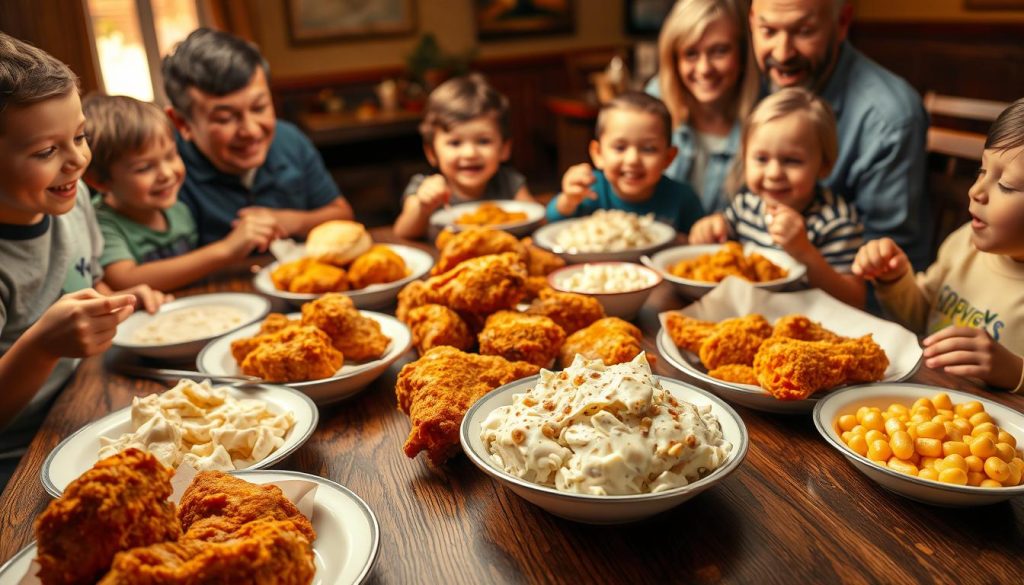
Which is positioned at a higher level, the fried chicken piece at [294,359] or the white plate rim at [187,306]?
the fried chicken piece at [294,359]

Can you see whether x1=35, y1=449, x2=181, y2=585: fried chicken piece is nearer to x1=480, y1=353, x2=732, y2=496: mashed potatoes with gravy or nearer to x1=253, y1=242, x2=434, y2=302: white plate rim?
x1=480, y1=353, x2=732, y2=496: mashed potatoes with gravy

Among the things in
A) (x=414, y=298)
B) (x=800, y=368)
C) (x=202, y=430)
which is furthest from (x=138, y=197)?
(x=800, y=368)

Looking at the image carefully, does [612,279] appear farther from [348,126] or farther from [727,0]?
[348,126]

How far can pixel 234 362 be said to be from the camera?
5.71ft

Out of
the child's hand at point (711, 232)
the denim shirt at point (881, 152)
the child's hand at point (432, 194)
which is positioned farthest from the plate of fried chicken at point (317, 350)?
the denim shirt at point (881, 152)

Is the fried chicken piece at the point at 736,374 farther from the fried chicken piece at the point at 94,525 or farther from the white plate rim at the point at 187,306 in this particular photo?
the white plate rim at the point at 187,306

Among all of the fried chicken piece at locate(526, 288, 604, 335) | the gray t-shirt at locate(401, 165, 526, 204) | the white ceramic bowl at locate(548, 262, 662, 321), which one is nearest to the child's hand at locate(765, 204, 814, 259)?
the white ceramic bowl at locate(548, 262, 662, 321)

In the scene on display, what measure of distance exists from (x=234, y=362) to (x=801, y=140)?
1.89 m

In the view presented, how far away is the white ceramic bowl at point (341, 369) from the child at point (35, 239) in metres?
0.22

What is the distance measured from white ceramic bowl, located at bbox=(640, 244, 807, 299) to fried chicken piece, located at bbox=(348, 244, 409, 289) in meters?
0.75

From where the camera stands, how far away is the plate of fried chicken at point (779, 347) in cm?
139

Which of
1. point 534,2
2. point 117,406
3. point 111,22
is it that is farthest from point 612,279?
point 534,2

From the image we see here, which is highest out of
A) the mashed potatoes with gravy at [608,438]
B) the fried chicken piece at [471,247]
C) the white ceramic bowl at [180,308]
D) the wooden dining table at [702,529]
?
the fried chicken piece at [471,247]

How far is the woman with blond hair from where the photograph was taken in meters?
3.07
